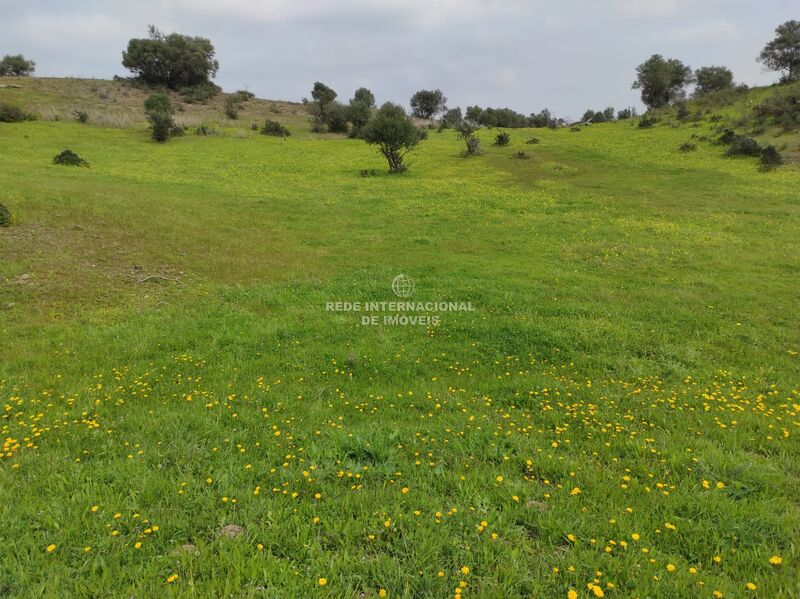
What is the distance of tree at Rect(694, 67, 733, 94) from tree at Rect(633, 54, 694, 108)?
1.46 metres

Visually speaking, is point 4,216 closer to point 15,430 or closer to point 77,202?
point 77,202

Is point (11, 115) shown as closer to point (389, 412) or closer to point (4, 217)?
point (4, 217)

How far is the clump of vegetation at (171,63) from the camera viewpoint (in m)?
72.9

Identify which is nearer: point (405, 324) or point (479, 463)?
point (479, 463)

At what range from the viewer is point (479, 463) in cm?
526

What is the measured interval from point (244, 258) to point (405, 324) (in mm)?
7654

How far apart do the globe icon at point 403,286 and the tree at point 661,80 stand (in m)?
70.8

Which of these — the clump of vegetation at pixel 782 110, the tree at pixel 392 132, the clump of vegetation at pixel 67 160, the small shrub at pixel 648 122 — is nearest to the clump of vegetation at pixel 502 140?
the tree at pixel 392 132

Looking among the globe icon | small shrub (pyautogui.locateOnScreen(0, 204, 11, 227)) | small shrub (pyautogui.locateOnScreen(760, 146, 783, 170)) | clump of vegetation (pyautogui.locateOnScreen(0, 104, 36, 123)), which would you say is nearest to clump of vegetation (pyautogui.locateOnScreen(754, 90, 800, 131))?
small shrub (pyautogui.locateOnScreen(760, 146, 783, 170))

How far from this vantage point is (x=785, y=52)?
54.5m

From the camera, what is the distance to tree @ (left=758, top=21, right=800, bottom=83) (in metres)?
53.5

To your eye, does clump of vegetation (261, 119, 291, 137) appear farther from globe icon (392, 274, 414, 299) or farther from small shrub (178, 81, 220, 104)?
globe icon (392, 274, 414, 299)

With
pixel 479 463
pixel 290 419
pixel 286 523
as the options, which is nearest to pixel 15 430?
pixel 290 419

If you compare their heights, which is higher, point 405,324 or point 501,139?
point 501,139
